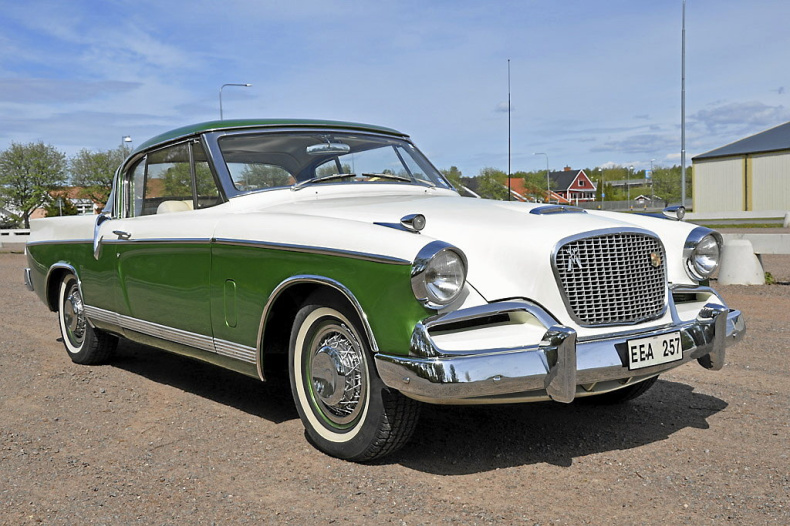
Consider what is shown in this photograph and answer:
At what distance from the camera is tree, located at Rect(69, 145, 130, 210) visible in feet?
252

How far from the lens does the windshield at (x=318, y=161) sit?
4797mm

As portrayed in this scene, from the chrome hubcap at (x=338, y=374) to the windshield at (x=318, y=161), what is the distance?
1322mm

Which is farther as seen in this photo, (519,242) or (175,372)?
(175,372)

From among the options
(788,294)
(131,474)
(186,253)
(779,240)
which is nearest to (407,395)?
(131,474)

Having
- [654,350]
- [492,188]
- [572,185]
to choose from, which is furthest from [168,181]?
[572,185]

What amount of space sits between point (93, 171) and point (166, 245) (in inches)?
3075

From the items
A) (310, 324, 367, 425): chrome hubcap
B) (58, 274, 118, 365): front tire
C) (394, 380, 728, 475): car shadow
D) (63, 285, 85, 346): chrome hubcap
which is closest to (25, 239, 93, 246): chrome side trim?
(58, 274, 118, 365): front tire

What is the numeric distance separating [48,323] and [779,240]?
29.5ft

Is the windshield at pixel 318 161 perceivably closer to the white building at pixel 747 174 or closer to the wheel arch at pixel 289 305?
the wheel arch at pixel 289 305

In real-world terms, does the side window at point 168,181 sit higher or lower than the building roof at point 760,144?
lower

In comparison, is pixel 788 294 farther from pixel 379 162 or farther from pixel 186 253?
pixel 186 253

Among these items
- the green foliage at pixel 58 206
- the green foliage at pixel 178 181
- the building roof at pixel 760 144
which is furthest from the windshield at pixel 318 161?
the green foliage at pixel 58 206

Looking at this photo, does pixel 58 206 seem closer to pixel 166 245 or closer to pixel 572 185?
pixel 572 185

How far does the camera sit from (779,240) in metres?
10.4
